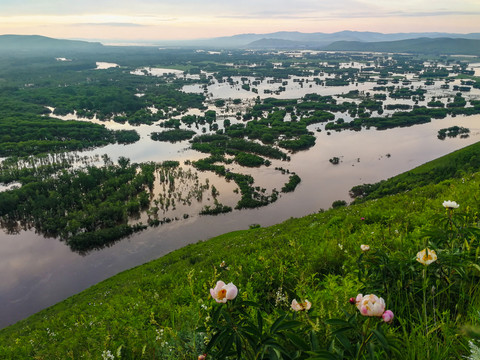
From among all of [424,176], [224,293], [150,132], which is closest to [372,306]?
[224,293]

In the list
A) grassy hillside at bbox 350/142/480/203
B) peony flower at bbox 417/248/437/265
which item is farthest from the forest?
peony flower at bbox 417/248/437/265

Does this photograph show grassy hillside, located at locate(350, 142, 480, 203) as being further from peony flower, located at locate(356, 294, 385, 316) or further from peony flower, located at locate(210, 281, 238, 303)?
peony flower, located at locate(210, 281, 238, 303)

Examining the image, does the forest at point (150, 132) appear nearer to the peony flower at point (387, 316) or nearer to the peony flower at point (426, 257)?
the peony flower at point (426, 257)

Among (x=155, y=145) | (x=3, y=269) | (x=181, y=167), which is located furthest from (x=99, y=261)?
(x=155, y=145)

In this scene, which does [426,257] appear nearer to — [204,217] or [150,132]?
[204,217]

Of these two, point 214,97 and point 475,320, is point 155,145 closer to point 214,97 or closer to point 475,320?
point 214,97

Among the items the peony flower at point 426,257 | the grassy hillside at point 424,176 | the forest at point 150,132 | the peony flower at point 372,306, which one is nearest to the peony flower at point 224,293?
the peony flower at point 372,306
